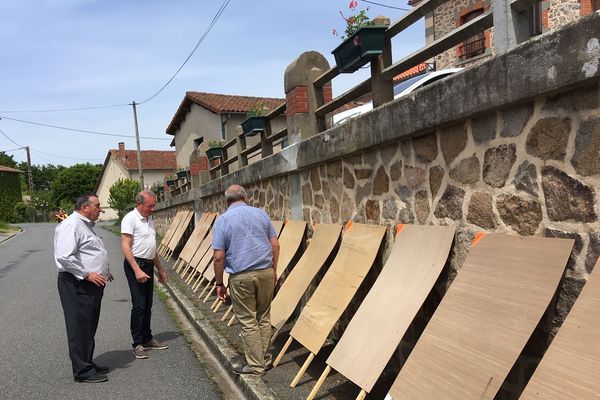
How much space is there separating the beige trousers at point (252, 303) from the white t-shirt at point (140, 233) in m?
1.54

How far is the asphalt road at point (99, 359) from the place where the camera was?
4566mm

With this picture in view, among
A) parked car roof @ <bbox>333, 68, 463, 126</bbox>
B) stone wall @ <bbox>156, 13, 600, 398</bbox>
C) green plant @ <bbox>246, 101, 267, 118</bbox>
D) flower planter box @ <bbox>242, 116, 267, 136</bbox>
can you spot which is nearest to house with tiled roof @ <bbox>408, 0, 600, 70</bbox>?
parked car roof @ <bbox>333, 68, 463, 126</bbox>

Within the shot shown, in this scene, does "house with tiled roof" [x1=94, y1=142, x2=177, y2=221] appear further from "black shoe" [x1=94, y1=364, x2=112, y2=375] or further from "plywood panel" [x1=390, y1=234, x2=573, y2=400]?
"plywood panel" [x1=390, y1=234, x2=573, y2=400]

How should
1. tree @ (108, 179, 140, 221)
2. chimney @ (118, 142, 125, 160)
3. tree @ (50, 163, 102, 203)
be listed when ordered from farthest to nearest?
1. tree @ (50, 163, 102, 203)
2. chimney @ (118, 142, 125, 160)
3. tree @ (108, 179, 140, 221)

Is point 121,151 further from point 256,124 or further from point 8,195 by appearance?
point 256,124

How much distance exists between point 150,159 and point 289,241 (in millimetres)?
46909

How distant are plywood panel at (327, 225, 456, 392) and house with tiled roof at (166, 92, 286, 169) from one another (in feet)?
52.0

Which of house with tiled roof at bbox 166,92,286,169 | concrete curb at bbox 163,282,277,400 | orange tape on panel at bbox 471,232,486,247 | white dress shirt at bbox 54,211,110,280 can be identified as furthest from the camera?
house with tiled roof at bbox 166,92,286,169

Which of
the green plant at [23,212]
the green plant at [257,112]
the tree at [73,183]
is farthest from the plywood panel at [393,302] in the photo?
the tree at [73,183]

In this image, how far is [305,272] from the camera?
17.3ft

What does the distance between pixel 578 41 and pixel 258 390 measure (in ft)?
11.2

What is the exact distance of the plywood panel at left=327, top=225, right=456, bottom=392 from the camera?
3.38m

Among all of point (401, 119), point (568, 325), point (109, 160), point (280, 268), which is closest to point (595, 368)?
point (568, 325)

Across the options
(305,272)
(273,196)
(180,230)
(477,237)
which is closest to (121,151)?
(180,230)
